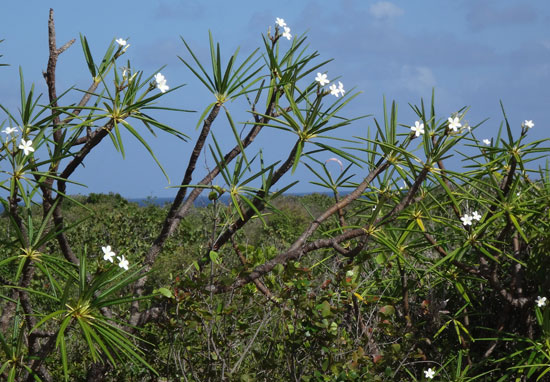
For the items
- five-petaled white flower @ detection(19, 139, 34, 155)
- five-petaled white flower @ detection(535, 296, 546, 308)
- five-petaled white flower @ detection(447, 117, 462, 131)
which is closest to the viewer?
five-petaled white flower @ detection(19, 139, 34, 155)

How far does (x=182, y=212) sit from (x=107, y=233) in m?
6.92

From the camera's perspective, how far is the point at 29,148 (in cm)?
235

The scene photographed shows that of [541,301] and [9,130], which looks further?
[541,301]

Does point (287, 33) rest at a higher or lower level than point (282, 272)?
higher

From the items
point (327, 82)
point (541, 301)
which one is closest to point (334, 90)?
point (327, 82)

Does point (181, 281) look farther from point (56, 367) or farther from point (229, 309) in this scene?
point (56, 367)

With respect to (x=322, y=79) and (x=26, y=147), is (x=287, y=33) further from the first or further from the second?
(x=26, y=147)

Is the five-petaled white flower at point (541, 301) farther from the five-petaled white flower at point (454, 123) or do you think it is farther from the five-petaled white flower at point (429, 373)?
the five-petaled white flower at point (454, 123)

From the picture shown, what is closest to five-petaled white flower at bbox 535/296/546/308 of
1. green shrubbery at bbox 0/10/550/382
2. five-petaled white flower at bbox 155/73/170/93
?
green shrubbery at bbox 0/10/550/382

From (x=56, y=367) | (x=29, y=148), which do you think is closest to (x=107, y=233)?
(x=56, y=367)

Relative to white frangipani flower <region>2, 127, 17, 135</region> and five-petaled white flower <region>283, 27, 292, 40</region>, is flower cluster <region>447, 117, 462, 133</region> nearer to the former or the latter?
five-petaled white flower <region>283, 27, 292, 40</region>

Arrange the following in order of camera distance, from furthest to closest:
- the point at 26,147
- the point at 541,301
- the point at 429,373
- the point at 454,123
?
the point at 429,373 → the point at 541,301 → the point at 454,123 → the point at 26,147

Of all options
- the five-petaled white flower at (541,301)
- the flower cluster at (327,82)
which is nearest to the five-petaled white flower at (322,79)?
the flower cluster at (327,82)

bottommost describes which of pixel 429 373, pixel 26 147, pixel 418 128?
pixel 429 373
